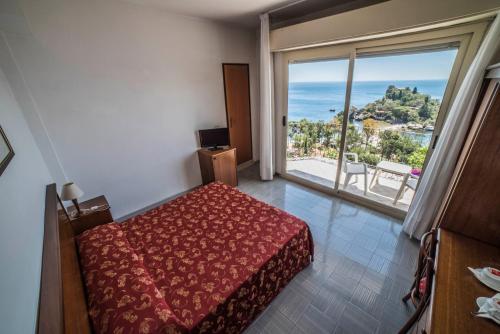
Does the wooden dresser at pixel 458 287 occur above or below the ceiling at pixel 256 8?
below

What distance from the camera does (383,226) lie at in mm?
2391

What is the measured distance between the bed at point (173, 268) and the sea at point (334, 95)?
5.90ft

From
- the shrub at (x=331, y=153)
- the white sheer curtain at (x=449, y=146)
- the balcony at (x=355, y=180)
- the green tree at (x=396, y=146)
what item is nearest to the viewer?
the white sheer curtain at (x=449, y=146)

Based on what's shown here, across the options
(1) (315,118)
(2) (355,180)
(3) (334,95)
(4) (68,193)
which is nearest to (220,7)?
(3) (334,95)

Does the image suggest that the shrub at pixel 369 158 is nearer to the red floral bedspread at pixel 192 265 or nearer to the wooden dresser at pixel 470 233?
the wooden dresser at pixel 470 233

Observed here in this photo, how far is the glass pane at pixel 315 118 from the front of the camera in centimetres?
271

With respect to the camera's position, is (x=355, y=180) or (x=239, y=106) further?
(x=239, y=106)

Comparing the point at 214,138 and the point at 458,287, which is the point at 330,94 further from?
the point at 458,287

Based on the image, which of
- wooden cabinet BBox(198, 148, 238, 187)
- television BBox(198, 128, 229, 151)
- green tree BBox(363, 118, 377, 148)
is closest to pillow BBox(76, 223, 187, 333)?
wooden cabinet BBox(198, 148, 238, 187)

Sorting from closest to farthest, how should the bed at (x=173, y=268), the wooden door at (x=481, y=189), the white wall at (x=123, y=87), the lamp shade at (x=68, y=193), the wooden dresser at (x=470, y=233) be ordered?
the wooden dresser at (x=470, y=233)
the bed at (x=173, y=268)
the wooden door at (x=481, y=189)
the lamp shade at (x=68, y=193)
the white wall at (x=123, y=87)

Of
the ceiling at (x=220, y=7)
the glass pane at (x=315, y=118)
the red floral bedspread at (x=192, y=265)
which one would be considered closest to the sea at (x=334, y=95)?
the glass pane at (x=315, y=118)

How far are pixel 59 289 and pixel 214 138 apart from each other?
8.33 ft

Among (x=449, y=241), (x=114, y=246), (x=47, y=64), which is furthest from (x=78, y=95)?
(x=449, y=241)

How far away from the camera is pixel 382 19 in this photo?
1917 millimetres
